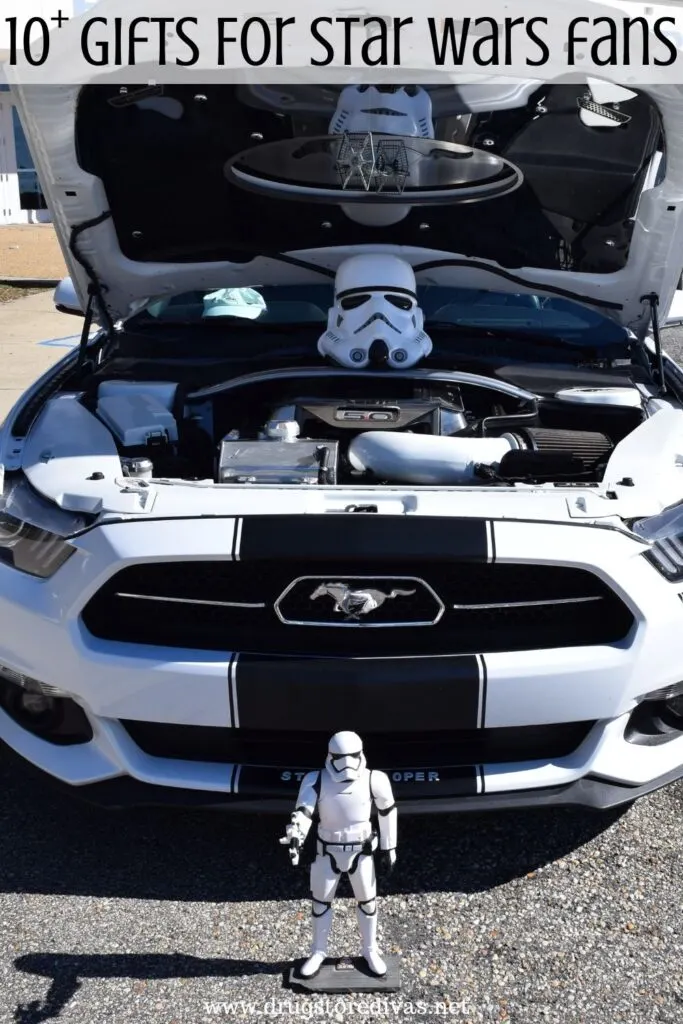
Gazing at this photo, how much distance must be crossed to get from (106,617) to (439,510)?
2.69 ft

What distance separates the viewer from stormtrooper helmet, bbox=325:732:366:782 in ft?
6.76

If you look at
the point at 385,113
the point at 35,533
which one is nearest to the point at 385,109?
the point at 385,113

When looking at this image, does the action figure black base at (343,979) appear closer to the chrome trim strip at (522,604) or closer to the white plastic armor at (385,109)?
the chrome trim strip at (522,604)

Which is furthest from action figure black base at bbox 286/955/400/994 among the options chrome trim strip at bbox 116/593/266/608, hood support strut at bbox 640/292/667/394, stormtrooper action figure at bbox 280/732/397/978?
hood support strut at bbox 640/292/667/394

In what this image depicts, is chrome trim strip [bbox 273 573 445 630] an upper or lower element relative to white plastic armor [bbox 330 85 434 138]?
lower

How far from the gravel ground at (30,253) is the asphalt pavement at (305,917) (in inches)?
378

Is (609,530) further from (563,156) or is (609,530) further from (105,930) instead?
(563,156)

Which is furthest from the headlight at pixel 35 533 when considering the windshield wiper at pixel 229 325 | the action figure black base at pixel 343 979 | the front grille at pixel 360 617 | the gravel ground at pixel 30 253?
the gravel ground at pixel 30 253

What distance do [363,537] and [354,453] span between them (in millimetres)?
682

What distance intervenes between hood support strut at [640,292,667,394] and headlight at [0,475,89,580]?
1.98 metres

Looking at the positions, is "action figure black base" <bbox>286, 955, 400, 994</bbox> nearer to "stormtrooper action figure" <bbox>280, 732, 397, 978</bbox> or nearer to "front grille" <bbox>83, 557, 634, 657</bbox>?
"stormtrooper action figure" <bbox>280, 732, 397, 978</bbox>

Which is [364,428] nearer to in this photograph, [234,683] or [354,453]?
[354,453]

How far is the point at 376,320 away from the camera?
3420mm

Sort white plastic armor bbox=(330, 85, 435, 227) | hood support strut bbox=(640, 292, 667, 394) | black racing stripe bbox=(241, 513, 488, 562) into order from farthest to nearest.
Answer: hood support strut bbox=(640, 292, 667, 394), white plastic armor bbox=(330, 85, 435, 227), black racing stripe bbox=(241, 513, 488, 562)
